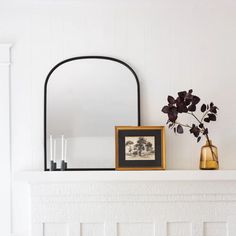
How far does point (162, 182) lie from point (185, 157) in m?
0.27

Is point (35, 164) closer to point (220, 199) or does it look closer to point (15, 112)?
point (15, 112)

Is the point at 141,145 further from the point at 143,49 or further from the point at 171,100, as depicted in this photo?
the point at 143,49

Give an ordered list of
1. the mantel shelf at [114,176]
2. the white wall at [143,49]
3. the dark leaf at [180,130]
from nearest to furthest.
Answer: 1. the mantel shelf at [114,176]
2. the dark leaf at [180,130]
3. the white wall at [143,49]

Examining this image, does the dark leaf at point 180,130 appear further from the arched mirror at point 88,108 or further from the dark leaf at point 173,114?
the arched mirror at point 88,108

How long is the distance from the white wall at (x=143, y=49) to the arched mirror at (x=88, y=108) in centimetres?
6

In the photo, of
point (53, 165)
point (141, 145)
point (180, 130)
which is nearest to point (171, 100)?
A: point (180, 130)

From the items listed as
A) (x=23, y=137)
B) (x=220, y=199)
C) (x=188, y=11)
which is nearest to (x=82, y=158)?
(x=23, y=137)

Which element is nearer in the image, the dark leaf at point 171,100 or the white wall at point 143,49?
the dark leaf at point 171,100

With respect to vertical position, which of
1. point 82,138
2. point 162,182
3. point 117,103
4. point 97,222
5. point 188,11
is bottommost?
point 97,222

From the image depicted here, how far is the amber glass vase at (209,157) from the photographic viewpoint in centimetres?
341

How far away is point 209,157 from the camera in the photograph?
134 inches

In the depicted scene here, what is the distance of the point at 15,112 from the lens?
354 centimetres

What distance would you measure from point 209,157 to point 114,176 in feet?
1.98

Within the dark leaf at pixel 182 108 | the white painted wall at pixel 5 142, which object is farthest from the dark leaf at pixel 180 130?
the white painted wall at pixel 5 142
